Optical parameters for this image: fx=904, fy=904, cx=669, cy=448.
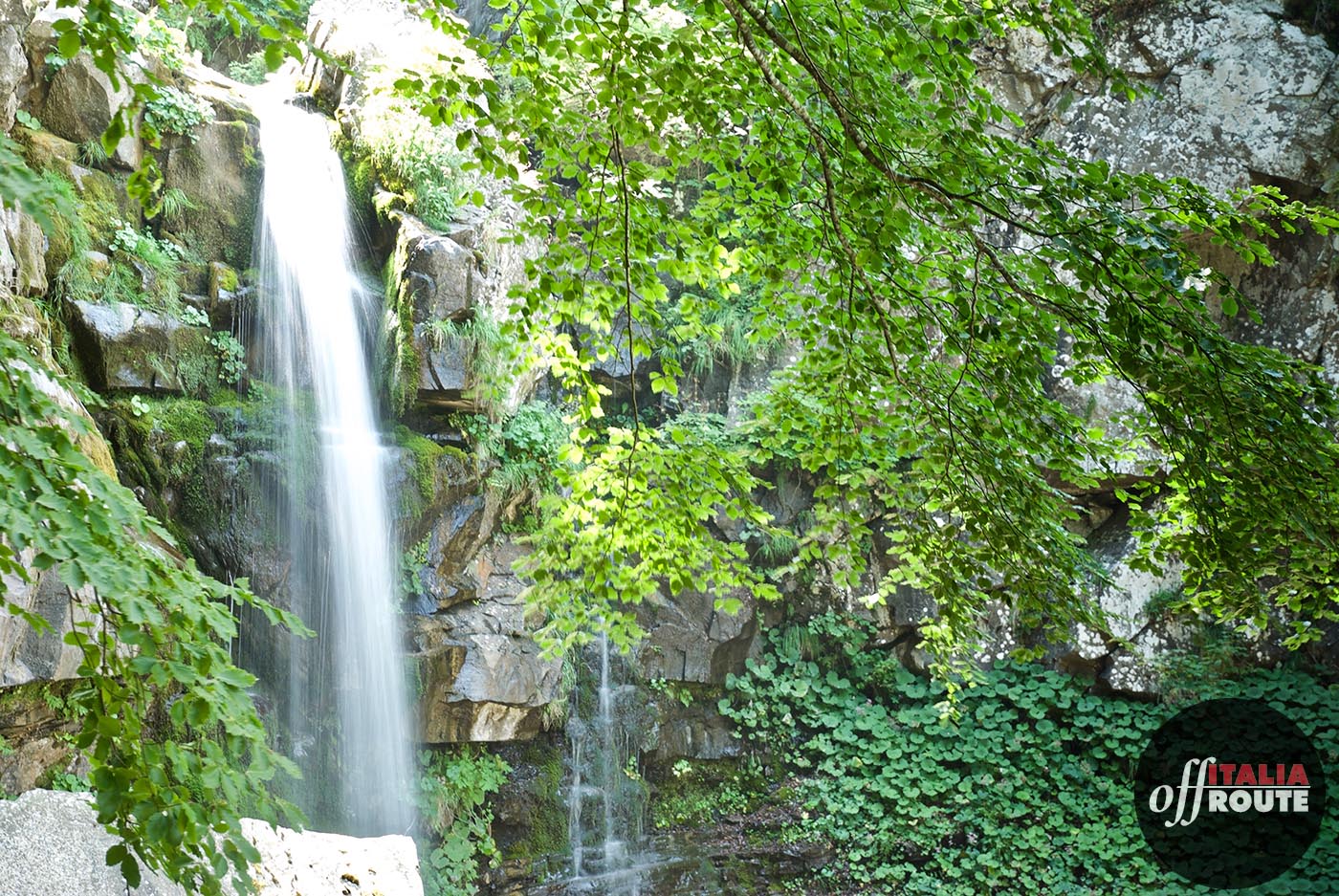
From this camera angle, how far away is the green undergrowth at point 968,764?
24.2ft

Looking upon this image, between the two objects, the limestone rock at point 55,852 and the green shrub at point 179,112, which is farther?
the green shrub at point 179,112

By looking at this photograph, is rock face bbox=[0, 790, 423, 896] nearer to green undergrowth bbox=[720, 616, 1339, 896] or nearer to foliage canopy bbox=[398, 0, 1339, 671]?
foliage canopy bbox=[398, 0, 1339, 671]

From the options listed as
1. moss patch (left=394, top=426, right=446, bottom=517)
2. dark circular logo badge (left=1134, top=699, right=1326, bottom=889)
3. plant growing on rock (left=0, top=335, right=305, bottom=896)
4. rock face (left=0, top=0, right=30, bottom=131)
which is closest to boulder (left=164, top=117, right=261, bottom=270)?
rock face (left=0, top=0, right=30, bottom=131)

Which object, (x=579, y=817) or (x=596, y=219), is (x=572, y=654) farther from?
(x=596, y=219)

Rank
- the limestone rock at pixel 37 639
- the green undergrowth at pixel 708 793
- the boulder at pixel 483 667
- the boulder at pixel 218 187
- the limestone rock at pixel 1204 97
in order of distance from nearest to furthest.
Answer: the limestone rock at pixel 37 639
the boulder at pixel 483 667
the boulder at pixel 218 187
the limestone rock at pixel 1204 97
the green undergrowth at pixel 708 793

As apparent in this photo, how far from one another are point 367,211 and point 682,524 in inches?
218

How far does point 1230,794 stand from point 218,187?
9780mm

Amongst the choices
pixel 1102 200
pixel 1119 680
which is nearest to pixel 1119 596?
pixel 1119 680

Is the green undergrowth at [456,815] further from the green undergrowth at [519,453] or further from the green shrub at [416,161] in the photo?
the green shrub at [416,161]

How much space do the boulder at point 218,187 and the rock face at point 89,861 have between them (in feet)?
17.7

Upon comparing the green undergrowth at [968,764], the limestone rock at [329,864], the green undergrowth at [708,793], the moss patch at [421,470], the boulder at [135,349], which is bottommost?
the green undergrowth at [708,793]

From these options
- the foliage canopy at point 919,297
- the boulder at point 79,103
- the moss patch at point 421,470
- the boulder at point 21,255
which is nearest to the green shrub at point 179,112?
the boulder at point 79,103

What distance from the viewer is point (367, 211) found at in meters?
8.05

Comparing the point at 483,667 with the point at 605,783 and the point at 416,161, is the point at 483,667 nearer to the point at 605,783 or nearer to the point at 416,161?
the point at 605,783
